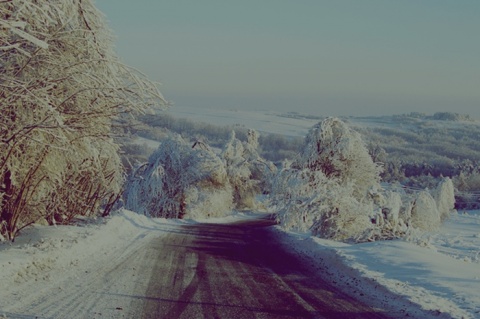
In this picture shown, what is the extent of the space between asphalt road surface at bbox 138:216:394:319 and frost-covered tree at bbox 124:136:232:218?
2573 centimetres

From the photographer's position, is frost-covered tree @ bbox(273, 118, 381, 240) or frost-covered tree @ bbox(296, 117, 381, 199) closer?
frost-covered tree @ bbox(273, 118, 381, 240)

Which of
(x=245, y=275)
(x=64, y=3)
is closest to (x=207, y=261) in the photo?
(x=245, y=275)

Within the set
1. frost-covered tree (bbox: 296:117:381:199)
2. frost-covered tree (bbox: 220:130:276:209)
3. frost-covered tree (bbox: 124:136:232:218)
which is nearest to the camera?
frost-covered tree (bbox: 296:117:381:199)

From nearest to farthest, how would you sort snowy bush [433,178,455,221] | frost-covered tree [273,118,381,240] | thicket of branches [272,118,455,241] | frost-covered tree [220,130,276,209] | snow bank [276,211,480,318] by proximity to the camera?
snow bank [276,211,480,318] < thicket of branches [272,118,455,241] < frost-covered tree [273,118,381,240] < frost-covered tree [220,130,276,209] < snowy bush [433,178,455,221]

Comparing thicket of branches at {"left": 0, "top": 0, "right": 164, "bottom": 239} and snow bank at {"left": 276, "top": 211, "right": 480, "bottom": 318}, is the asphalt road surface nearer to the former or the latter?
snow bank at {"left": 276, "top": 211, "right": 480, "bottom": 318}

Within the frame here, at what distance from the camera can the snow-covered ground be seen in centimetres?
664

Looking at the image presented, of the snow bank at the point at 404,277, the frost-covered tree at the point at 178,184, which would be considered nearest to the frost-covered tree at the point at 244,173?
the frost-covered tree at the point at 178,184

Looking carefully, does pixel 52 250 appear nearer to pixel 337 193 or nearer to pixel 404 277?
pixel 404 277

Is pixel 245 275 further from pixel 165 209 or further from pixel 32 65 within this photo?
pixel 165 209

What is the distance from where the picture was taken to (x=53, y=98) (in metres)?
7.71

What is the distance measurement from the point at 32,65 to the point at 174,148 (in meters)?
31.4

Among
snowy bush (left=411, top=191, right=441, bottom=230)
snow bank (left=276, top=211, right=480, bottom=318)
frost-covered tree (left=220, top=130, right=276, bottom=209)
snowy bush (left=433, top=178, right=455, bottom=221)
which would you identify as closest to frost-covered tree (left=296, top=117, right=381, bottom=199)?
snow bank (left=276, top=211, right=480, bottom=318)

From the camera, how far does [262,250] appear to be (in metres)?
13.6

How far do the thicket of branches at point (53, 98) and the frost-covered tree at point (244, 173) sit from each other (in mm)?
38033
